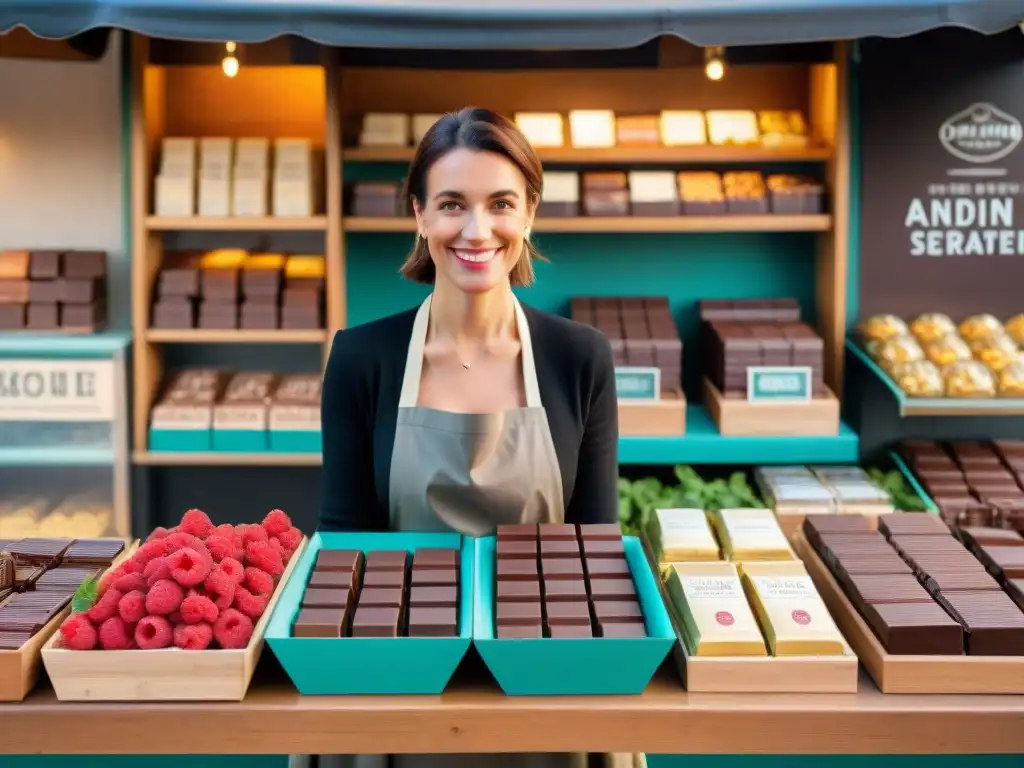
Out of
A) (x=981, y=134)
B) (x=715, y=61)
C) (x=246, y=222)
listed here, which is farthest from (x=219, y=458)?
(x=981, y=134)

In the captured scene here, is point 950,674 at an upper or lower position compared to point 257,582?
lower

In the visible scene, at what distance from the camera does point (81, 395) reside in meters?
4.04

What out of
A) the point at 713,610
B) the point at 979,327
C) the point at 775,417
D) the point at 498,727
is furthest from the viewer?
the point at 979,327

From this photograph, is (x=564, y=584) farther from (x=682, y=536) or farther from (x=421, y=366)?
(x=421, y=366)

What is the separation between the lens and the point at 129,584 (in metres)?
A: 1.73

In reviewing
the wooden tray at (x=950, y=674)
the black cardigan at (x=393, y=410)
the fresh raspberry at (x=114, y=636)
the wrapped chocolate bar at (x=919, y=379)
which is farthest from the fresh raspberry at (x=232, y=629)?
the wrapped chocolate bar at (x=919, y=379)

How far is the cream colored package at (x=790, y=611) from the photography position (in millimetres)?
1717

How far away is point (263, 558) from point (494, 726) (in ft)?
1.56

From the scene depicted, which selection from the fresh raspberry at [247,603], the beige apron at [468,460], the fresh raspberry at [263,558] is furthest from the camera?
the beige apron at [468,460]

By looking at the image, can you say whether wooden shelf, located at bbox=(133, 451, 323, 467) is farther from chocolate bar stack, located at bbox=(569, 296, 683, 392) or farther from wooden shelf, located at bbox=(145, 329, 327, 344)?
chocolate bar stack, located at bbox=(569, 296, 683, 392)

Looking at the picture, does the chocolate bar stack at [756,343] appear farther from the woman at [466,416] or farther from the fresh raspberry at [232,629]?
the fresh raspberry at [232,629]

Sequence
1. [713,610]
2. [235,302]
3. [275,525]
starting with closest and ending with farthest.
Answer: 1. [713,610]
2. [275,525]
3. [235,302]

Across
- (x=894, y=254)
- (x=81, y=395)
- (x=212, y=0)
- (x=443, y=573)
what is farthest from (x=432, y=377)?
(x=894, y=254)

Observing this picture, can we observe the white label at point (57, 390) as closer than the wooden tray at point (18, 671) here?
No
